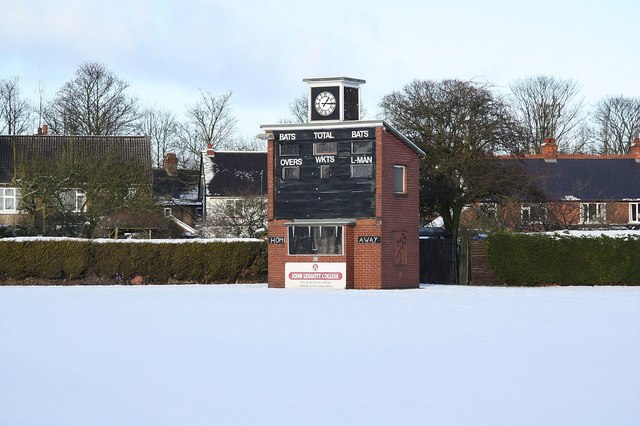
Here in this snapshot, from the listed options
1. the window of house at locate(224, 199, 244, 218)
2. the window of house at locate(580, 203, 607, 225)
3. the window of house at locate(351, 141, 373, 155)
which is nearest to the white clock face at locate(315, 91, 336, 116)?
the window of house at locate(351, 141, 373, 155)

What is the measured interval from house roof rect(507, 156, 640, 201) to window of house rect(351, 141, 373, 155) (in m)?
34.2

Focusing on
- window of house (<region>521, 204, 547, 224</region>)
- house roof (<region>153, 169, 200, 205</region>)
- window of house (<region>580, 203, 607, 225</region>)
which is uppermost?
house roof (<region>153, 169, 200, 205</region>)

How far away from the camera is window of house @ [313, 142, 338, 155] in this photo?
132 ft

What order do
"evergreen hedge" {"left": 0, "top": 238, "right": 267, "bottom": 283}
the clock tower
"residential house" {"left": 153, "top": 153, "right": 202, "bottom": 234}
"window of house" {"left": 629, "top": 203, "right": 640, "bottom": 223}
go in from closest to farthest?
the clock tower
"evergreen hedge" {"left": 0, "top": 238, "right": 267, "bottom": 283}
"window of house" {"left": 629, "top": 203, "right": 640, "bottom": 223}
"residential house" {"left": 153, "top": 153, "right": 202, "bottom": 234}

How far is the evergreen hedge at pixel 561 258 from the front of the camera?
4250 cm

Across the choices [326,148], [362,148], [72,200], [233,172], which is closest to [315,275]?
[326,148]

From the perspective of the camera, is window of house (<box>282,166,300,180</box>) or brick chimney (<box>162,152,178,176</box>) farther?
brick chimney (<box>162,152,178,176</box>)

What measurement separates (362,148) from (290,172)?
3.16 metres

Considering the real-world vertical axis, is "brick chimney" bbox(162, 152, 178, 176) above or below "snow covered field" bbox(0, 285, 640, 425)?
above

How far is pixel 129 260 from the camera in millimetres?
44031

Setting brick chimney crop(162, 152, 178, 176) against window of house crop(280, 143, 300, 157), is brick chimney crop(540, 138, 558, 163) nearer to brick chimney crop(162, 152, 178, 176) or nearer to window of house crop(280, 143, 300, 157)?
brick chimney crop(162, 152, 178, 176)

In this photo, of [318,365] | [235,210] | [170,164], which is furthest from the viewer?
[170,164]

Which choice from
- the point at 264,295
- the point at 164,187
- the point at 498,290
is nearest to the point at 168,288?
the point at 264,295

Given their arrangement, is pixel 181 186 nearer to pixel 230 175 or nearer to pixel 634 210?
pixel 230 175
